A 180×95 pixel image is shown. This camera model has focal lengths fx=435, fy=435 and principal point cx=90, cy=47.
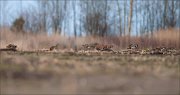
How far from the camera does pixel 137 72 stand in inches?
288

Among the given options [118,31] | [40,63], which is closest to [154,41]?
[40,63]

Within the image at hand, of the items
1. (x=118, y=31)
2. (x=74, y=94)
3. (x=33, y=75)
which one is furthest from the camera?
(x=118, y=31)

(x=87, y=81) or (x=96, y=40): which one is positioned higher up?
(x=96, y=40)

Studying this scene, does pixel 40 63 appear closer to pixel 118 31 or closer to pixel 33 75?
pixel 33 75

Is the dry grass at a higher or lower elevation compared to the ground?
higher

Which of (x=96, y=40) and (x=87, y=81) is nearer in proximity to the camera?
(x=87, y=81)

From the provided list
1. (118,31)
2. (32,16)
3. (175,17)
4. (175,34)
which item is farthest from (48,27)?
(175,34)

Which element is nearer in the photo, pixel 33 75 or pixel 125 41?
pixel 33 75

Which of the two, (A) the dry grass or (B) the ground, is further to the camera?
(A) the dry grass

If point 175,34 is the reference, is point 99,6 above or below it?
above

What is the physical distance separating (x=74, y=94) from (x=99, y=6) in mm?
46625

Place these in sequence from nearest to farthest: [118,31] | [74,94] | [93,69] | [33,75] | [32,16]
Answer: [74,94] < [33,75] < [93,69] < [118,31] < [32,16]

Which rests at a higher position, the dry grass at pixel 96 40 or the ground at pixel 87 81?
the dry grass at pixel 96 40

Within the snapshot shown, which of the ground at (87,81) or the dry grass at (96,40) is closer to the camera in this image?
the ground at (87,81)
